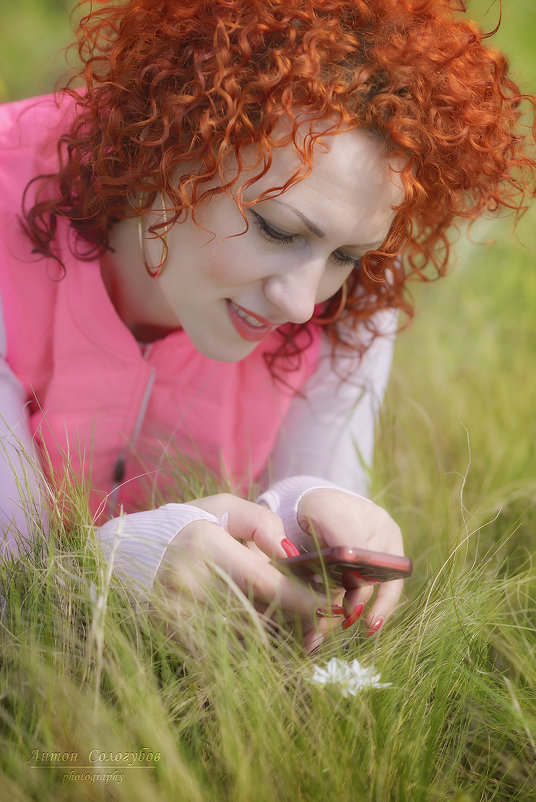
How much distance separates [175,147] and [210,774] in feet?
3.58

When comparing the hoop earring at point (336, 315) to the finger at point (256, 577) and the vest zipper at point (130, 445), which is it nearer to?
the vest zipper at point (130, 445)

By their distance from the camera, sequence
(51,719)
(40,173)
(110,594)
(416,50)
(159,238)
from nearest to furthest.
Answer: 1. (51,719)
2. (110,594)
3. (416,50)
4. (159,238)
5. (40,173)

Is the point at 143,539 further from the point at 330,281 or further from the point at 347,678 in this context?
the point at 330,281

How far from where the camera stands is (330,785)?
1130 mm

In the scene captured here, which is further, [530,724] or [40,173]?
[40,173]

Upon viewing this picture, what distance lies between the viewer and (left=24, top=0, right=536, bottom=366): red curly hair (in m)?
1.38

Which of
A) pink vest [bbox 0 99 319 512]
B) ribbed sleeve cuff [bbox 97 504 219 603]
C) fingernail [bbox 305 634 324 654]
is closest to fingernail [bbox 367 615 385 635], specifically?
fingernail [bbox 305 634 324 654]

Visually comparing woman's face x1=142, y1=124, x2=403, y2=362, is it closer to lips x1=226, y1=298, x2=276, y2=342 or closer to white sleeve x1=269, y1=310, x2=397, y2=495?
lips x1=226, y1=298, x2=276, y2=342

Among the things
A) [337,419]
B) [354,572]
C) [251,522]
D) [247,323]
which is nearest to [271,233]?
[247,323]

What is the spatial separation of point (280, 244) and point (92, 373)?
60cm

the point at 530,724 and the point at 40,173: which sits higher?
the point at 40,173

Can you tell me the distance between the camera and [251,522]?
139 cm

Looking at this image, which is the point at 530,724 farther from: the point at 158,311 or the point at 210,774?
the point at 158,311

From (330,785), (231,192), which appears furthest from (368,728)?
(231,192)
